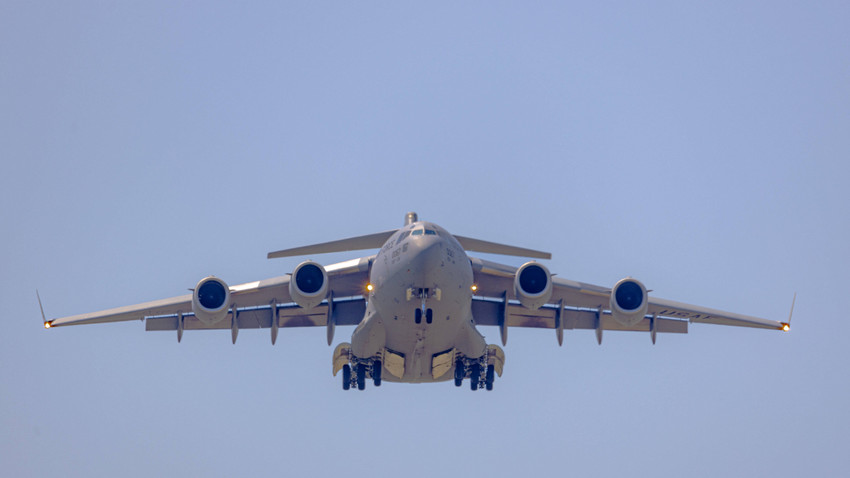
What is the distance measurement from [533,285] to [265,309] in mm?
5677

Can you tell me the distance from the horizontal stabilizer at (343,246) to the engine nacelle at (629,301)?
4.25m

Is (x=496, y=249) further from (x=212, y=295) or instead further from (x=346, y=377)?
(x=212, y=295)

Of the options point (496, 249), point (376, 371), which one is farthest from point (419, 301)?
point (376, 371)

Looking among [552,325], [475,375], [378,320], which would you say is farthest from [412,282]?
[552,325]

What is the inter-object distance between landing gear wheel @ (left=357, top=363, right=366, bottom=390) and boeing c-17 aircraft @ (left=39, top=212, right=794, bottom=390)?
0.02 metres

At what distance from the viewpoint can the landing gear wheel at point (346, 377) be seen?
20.0m

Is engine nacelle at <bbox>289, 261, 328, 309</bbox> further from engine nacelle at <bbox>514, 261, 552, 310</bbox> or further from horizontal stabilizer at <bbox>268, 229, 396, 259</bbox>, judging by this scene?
engine nacelle at <bbox>514, 261, 552, 310</bbox>

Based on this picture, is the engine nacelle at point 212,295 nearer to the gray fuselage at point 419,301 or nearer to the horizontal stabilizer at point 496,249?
the gray fuselage at point 419,301

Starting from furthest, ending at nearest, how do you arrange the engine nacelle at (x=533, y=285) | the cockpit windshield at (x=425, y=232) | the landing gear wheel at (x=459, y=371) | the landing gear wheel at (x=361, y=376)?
the landing gear wheel at (x=361, y=376)
the landing gear wheel at (x=459, y=371)
the engine nacelle at (x=533, y=285)
the cockpit windshield at (x=425, y=232)

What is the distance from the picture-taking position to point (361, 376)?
2000 cm

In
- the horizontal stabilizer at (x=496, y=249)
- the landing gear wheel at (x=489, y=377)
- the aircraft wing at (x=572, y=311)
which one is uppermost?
the horizontal stabilizer at (x=496, y=249)

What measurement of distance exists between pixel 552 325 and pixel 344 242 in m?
5.16

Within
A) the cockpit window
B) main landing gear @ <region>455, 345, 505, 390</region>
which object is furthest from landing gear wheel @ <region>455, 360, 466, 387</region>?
the cockpit window

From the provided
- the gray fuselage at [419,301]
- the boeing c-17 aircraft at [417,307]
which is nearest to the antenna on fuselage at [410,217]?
the boeing c-17 aircraft at [417,307]
